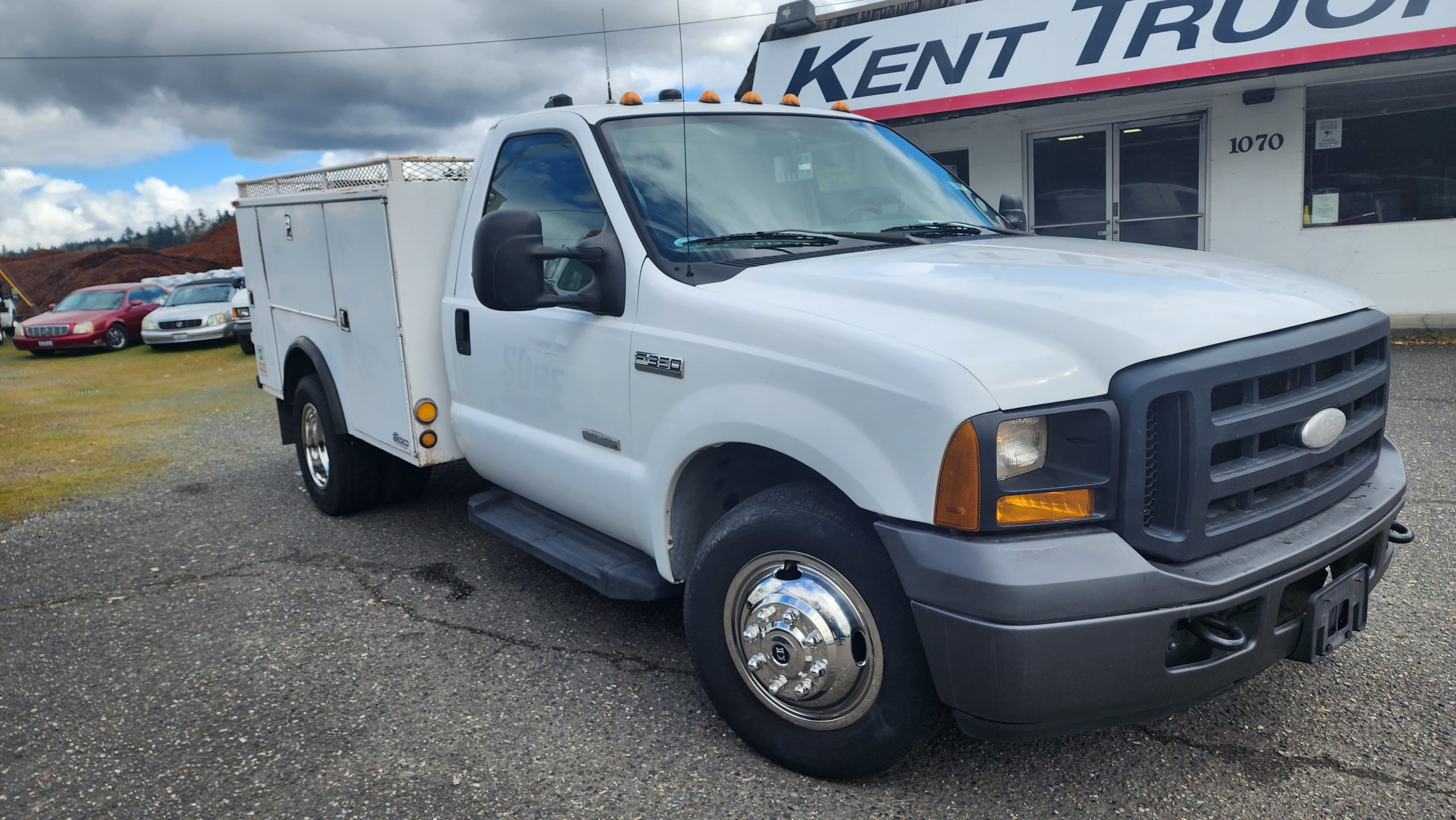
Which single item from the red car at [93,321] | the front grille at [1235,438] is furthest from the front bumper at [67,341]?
the front grille at [1235,438]

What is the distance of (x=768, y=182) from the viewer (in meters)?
3.64

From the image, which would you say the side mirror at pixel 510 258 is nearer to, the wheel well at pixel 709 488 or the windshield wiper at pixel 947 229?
the wheel well at pixel 709 488

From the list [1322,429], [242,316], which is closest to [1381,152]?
[1322,429]

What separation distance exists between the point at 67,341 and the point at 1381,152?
2244 centimetres

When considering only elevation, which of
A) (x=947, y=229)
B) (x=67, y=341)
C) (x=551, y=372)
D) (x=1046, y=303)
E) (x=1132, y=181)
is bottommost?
(x=67, y=341)

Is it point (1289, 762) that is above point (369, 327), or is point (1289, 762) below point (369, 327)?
below

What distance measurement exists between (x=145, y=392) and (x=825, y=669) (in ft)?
45.7

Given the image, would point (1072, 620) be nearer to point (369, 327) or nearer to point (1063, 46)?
point (369, 327)

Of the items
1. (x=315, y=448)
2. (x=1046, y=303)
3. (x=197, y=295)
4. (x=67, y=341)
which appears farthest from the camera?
(x=197, y=295)

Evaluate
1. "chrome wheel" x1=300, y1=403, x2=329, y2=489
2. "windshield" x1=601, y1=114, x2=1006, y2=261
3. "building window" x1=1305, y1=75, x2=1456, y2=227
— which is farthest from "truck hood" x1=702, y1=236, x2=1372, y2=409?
"building window" x1=1305, y1=75, x2=1456, y2=227

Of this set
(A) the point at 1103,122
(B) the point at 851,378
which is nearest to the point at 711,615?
(B) the point at 851,378

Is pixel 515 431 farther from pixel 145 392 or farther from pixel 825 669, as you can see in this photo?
pixel 145 392

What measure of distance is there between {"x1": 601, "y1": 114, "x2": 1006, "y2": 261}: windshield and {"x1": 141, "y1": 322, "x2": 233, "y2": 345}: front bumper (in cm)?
1871

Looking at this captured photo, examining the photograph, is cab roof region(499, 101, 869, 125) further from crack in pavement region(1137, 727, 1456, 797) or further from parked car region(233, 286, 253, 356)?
parked car region(233, 286, 253, 356)
